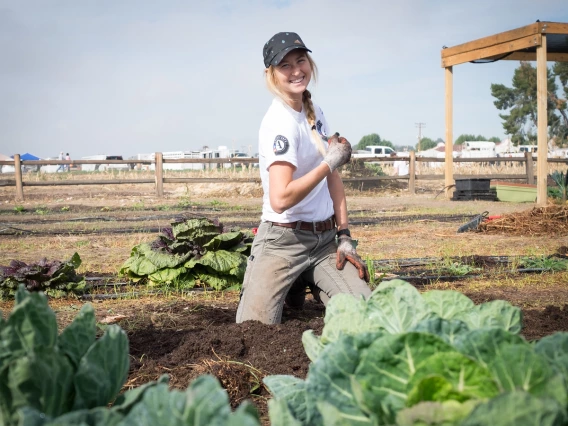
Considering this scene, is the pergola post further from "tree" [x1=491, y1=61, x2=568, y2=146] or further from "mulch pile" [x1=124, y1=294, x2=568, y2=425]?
"tree" [x1=491, y1=61, x2=568, y2=146]

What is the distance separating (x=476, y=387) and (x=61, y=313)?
13.8ft

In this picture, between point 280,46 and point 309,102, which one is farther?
point 309,102

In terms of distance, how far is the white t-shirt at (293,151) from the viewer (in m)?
3.69

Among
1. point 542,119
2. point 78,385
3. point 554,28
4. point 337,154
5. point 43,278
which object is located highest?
point 554,28

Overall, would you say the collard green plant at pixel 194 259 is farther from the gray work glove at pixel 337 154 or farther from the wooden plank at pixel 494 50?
the wooden plank at pixel 494 50

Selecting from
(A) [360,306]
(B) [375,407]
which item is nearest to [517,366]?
(B) [375,407]

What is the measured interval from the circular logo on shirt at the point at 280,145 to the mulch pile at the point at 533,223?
6359mm

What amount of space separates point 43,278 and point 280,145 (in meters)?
2.78

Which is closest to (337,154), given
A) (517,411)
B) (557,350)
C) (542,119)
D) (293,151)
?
(293,151)

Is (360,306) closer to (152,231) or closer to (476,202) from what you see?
(152,231)

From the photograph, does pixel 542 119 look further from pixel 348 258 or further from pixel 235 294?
pixel 348 258

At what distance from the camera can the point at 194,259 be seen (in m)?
5.70

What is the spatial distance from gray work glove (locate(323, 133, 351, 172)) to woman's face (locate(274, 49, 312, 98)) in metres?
0.41

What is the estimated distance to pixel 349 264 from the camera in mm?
4039
